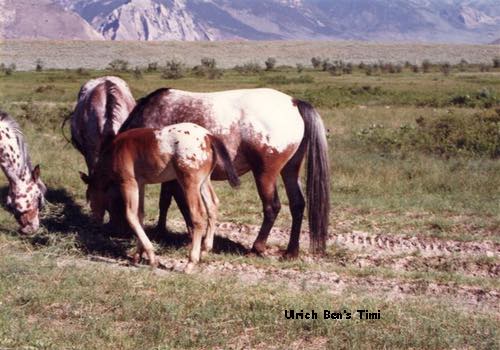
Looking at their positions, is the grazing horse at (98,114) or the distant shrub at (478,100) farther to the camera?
the distant shrub at (478,100)

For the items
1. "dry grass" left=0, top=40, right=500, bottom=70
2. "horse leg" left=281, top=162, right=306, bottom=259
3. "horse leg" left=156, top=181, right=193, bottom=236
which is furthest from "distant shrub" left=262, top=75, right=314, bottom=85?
"horse leg" left=281, top=162, right=306, bottom=259

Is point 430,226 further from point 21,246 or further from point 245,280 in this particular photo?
point 21,246

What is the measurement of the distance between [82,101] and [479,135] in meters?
10.2

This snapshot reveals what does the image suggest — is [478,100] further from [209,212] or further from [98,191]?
[98,191]

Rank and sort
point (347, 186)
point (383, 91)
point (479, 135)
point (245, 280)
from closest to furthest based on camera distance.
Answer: point (245, 280) → point (347, 186) → point (479, 135) → point (383, 91)

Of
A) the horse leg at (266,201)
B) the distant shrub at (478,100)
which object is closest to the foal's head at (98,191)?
the horse leg at (266,201)

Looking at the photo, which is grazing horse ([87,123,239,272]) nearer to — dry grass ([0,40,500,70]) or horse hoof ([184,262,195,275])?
horse hoof ([184,262,195,275])

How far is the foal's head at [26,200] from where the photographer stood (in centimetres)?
792

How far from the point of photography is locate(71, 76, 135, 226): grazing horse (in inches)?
348

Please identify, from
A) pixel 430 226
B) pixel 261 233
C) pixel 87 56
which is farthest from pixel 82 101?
pixel 87 56

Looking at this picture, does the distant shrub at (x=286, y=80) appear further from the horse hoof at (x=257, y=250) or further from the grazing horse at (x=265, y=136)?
the horse hoof at (x=257, y=250)

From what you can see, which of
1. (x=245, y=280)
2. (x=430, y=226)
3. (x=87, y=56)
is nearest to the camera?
(x=245, y=280)

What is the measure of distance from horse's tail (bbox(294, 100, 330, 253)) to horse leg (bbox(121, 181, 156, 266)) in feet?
6.80

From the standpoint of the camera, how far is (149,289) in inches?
235
